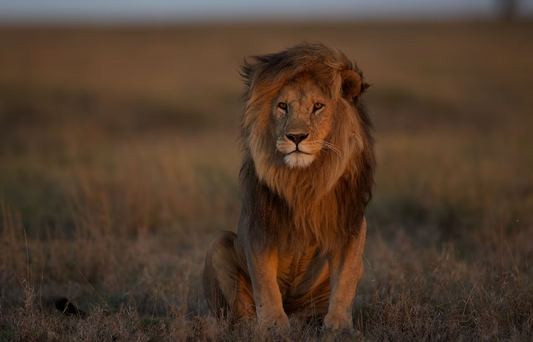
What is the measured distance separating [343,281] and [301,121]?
982mm

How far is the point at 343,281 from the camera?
397 cm

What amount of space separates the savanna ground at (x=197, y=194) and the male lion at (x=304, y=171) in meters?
0.41

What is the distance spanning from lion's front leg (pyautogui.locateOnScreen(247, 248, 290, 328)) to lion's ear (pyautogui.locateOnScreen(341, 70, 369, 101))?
1050 millimetres

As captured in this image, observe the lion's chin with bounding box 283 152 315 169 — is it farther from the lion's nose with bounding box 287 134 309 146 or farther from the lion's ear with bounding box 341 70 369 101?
the lion's ear with bounding box 341 70 369 101

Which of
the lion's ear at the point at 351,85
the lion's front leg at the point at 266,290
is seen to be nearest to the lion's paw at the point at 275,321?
the lion's front leg at the point at 266,290

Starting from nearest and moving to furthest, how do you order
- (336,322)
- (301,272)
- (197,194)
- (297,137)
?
(297,137) < (336,322) < (301,272) < (197,194)

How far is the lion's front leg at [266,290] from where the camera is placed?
13.0ft

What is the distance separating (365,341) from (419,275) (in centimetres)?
138

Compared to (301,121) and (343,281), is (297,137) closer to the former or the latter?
(301,121)

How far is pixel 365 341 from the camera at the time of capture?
3.84m

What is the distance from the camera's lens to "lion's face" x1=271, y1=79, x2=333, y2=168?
3758 mm

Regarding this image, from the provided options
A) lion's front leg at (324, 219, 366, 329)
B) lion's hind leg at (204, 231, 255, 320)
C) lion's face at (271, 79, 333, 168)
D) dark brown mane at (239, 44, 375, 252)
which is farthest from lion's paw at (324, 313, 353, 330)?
lion's face at (271, 79, 333, 168)

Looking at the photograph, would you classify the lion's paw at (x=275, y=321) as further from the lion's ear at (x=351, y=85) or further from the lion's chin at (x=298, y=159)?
the lion's ear at (x=351, y=85)

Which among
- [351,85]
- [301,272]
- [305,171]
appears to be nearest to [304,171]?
[305,171]
